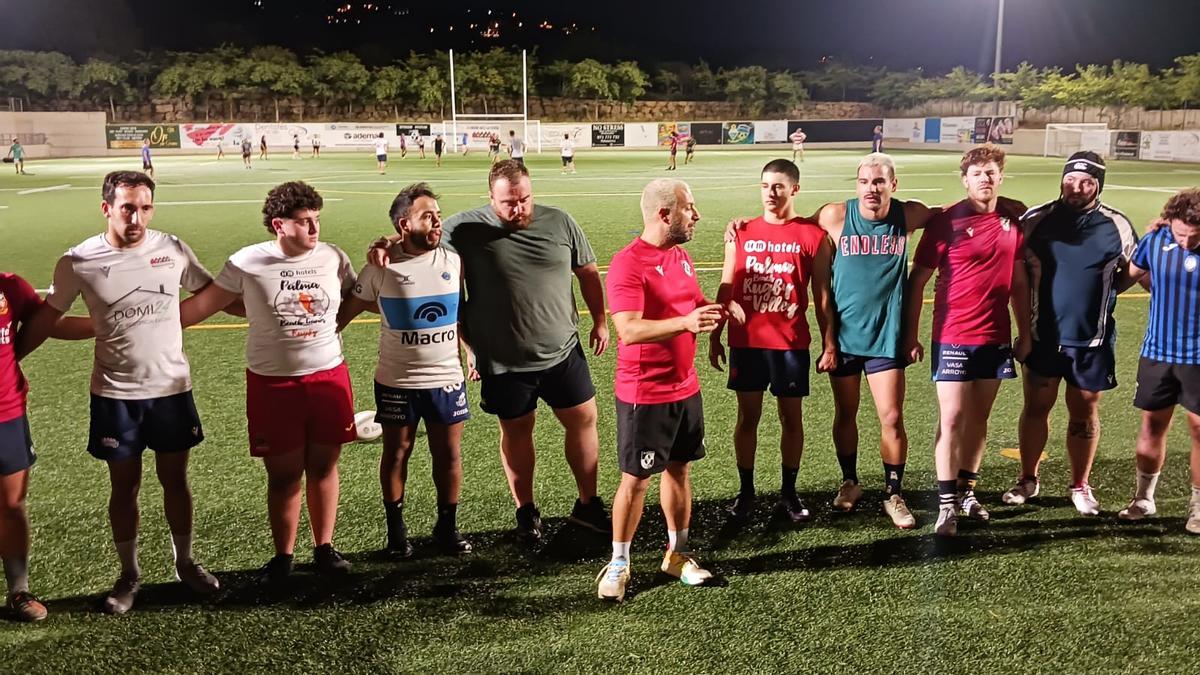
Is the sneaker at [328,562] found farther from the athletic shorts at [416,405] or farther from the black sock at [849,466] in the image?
the black sock at [849,466]

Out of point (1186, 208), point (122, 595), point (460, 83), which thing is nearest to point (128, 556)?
point (122, 595)

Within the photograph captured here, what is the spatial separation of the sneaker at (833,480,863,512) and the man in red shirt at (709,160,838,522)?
0.60 m

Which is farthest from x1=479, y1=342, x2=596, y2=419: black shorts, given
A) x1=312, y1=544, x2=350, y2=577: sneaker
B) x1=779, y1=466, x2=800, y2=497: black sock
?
x1=779, y1=466, x2=800, y2=497: black sock

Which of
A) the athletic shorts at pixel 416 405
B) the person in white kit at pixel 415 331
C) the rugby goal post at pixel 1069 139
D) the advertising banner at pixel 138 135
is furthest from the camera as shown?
the advertising banner at pixel 138 135

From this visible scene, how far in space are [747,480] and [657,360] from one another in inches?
54.6

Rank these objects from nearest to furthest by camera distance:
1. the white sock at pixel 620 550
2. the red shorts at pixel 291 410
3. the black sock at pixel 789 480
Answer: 1. the red shorts at pixel 291 410
2. the white sock at pixel 620 550
3. the black sock at pixel 789 480

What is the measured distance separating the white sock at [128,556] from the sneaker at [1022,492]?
4.48 meters

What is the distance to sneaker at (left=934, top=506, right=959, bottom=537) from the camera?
4.80 metres

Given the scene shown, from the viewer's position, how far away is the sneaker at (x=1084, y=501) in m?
5.03

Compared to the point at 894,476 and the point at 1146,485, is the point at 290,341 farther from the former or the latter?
the point at 1146,485

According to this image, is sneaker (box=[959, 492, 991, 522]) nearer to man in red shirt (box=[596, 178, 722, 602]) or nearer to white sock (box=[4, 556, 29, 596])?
man in red shirt (box=[596, 178, 722, 602])

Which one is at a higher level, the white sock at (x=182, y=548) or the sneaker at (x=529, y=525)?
the white sock at (x=182, y=548)

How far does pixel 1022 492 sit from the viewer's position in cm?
526

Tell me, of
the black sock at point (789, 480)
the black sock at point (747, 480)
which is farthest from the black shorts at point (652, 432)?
the black sock at point (789, 480)
